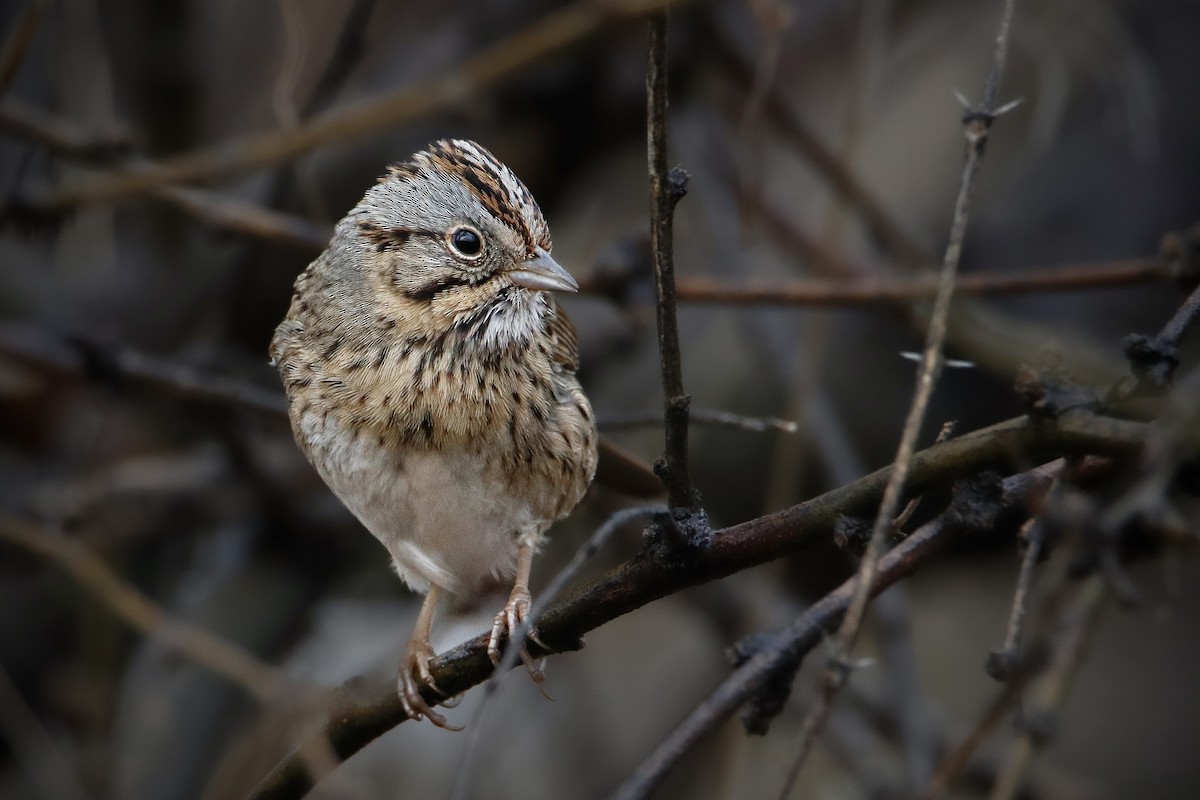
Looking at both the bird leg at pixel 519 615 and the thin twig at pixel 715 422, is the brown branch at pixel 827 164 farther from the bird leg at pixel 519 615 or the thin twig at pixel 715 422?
the bird leg at pixel 519 615

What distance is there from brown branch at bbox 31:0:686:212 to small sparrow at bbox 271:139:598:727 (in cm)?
43

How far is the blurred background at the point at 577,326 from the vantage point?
4645 millimetres

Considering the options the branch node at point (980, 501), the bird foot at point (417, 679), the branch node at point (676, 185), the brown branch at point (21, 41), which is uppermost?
the brown branch at point (21, 41)

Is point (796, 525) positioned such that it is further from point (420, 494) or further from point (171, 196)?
point (171, 196)

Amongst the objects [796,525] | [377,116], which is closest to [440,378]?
[377,116]

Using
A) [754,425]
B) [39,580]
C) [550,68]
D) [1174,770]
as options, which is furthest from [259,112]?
[1174,770]

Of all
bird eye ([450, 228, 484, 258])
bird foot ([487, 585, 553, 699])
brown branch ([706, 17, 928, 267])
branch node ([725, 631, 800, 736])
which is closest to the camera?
branch node ([725, 631, 800, 736])

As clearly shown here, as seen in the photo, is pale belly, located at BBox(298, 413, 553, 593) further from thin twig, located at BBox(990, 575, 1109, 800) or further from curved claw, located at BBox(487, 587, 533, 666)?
thin twig, located at BBox(990, 575, 1109, 800)

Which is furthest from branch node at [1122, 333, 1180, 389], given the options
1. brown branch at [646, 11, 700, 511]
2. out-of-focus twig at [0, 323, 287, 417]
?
out-of-focus twig at [0, 323, 287, 417]

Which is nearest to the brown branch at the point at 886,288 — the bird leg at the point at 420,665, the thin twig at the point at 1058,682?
the bird leg at the point at 420,665

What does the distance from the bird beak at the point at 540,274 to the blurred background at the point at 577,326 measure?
1.12 m

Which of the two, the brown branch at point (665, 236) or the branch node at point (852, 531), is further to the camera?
the branch node at point (852, 531)

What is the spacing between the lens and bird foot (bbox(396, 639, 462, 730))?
322cm

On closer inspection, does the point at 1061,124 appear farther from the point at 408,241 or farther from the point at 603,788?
the point at 408,241
